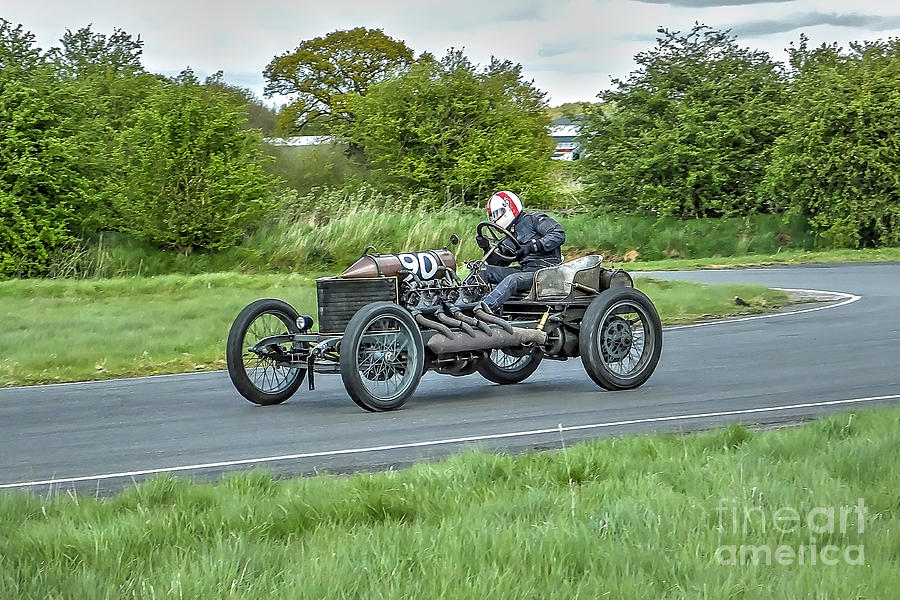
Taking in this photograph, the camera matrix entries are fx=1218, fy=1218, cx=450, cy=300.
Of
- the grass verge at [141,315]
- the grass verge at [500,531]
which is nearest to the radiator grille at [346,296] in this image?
the grass verge at [500,531]

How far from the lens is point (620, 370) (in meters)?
11.4

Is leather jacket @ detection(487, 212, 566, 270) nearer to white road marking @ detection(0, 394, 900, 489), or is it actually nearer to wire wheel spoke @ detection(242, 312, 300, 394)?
wire wheel spoke @ detection(242, 312, 300, 394)

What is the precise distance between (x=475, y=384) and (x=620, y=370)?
1.53 meters

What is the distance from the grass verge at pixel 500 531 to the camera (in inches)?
179

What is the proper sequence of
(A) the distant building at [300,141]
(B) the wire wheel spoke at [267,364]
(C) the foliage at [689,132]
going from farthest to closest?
(A) the distant building at [300,141] → (C) the foliage at [689,132] → (B) the wire wheel spoke at [267,364]

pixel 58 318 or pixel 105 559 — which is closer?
pixel 105 559

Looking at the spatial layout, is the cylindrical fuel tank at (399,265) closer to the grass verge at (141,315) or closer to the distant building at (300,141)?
the grass verge at (141,315)

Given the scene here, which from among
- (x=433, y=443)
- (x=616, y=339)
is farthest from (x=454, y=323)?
(x=433, y=443)

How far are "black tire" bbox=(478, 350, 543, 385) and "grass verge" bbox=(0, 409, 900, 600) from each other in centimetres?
467

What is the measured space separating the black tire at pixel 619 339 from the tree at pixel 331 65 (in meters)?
58.3

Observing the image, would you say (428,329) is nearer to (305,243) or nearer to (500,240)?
(500,240)

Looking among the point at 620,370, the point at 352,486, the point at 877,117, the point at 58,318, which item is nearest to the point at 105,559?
the point at 352,486

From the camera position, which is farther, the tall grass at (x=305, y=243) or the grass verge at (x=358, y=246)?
the grass verge at (x=358, y=246)

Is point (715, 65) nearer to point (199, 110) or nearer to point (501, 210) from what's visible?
point (199, 110)
